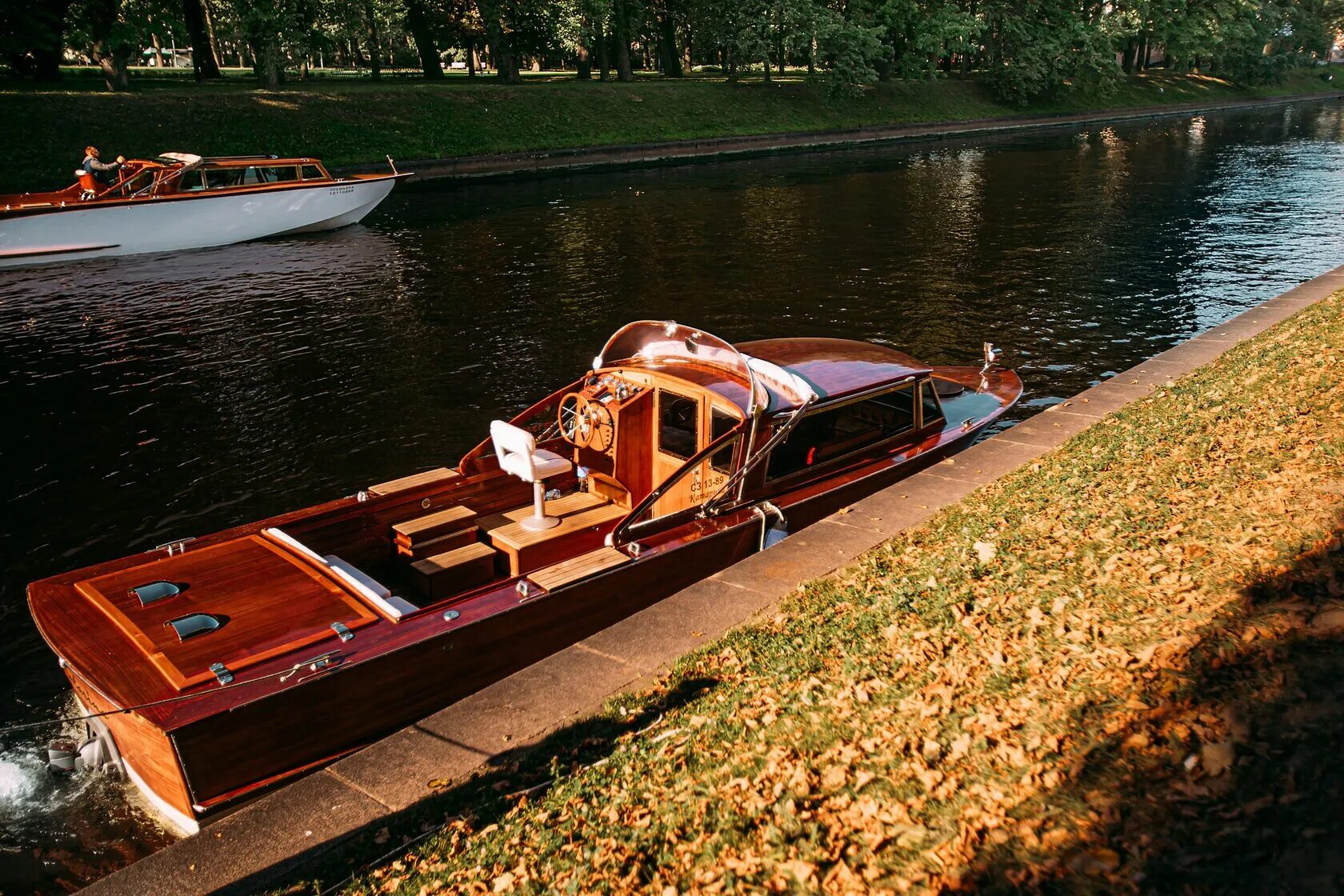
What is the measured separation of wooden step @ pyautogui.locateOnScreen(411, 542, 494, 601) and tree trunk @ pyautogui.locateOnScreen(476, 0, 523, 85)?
50185 millimetres

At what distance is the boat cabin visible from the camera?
29109 millimetres

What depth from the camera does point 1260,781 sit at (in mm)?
4781

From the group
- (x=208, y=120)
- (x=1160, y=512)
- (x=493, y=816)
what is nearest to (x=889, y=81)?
(x=208, y=120)

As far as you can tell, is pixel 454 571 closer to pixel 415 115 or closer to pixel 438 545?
pixel 438 545

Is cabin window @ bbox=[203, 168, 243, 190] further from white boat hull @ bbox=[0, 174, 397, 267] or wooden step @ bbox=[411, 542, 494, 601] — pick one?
wooden step @ bbox=[411, 542, 494, 601]

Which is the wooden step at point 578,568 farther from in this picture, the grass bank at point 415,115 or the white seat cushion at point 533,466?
the grass bank at point 415,115

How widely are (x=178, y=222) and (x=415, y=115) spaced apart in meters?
19.7

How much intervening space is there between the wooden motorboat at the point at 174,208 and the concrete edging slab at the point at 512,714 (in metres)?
27.0

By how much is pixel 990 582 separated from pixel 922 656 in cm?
131

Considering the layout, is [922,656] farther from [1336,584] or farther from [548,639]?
[548,639]

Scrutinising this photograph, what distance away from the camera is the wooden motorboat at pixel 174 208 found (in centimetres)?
2822

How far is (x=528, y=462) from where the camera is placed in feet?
31.0

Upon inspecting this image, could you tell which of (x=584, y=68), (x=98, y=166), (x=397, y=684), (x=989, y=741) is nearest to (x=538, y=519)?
(x=397, y=684)

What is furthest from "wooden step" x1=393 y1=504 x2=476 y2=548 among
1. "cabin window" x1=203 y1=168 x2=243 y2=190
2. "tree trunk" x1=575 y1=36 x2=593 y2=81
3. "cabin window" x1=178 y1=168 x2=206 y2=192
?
"tree trunk" x1=575 y1=36 x2=593 y2=81
